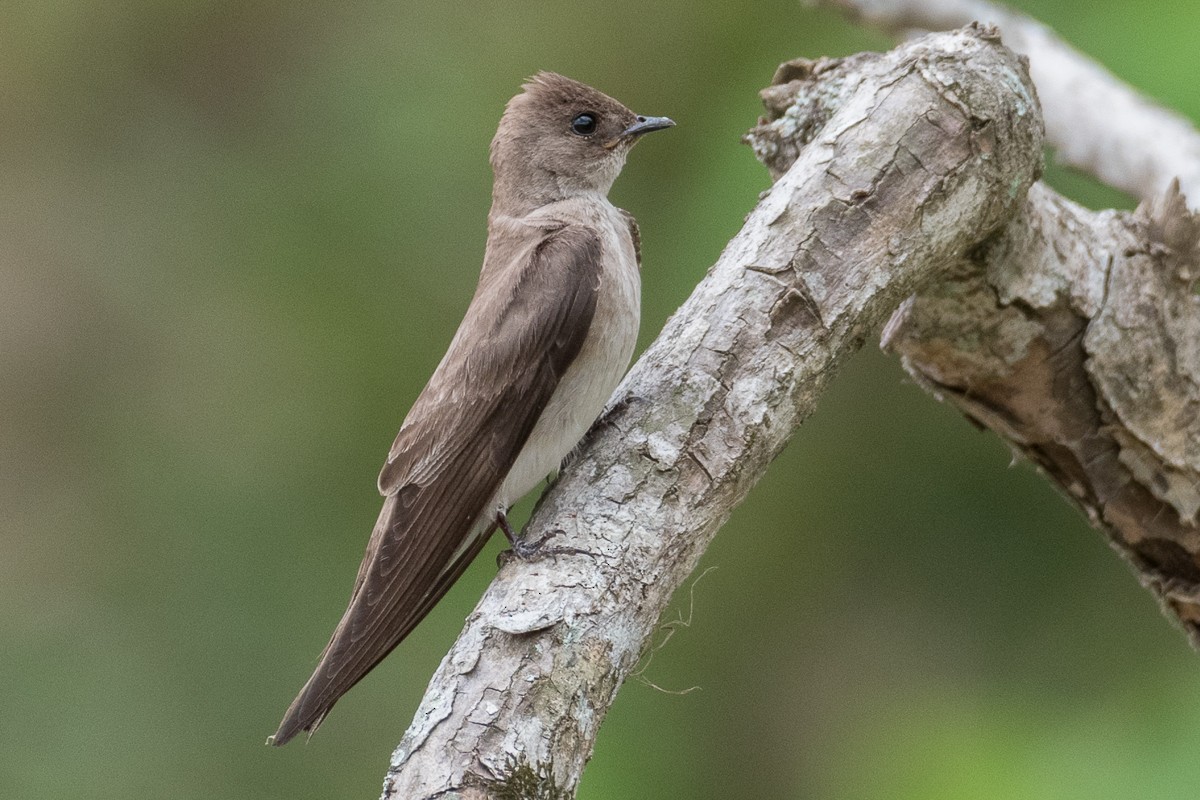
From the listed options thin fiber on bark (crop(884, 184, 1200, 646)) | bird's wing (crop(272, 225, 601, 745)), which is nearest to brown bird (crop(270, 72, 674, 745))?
bird's wing (crop(272, 225, 601, 745))

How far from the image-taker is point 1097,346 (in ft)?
9.66

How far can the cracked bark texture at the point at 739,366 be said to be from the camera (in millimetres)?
2121

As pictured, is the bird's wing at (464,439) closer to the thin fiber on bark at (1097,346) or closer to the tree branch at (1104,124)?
the thin fiber on bark at (1097,346)

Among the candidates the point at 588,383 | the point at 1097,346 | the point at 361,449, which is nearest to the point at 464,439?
the point at 588,383

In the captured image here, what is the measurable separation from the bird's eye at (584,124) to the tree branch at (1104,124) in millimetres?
951

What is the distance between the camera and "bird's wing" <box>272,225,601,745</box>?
257 centimetres

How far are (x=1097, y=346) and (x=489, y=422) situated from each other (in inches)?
49.5

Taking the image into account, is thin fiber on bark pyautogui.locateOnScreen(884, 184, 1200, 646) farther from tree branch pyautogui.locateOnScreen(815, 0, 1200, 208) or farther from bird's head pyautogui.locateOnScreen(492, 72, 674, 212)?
bird's head pyautogui.locateOnScreen(492, 72, 674, 212)

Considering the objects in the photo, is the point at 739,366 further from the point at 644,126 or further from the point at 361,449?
the point at 361,449

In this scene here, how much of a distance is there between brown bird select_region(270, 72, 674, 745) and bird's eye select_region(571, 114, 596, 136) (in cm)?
39

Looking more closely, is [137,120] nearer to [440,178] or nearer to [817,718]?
[440,178]

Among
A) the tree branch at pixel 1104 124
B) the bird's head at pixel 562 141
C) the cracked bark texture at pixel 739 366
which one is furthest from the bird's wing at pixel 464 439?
the tree branch at pixel 1104 124

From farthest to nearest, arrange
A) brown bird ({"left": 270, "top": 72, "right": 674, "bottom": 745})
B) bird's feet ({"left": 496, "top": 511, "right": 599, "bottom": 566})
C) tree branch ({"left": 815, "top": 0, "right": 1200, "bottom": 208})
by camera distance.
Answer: tree branch ({"left": 815, "top": 0, "right": 1200, "bottom": 208}), brown bird ({"left": 270, "top": 72, "right": 674, "bottom": 745}), bird's feet ({"left": 496, "top": 511, "right": 599, "bottom": 566})

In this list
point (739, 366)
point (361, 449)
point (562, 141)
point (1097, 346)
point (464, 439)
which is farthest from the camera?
point (361, 449)
